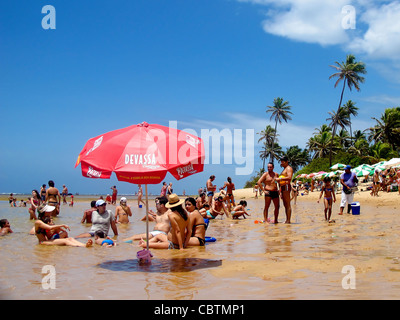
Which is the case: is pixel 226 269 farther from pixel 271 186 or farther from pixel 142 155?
pixel 271 186

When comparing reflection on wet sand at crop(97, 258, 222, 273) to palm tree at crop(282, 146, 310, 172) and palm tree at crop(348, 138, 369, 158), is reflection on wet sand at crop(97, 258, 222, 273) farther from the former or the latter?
palm tree at crop(282, 146, 310, 172)

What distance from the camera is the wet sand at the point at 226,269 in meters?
4.24

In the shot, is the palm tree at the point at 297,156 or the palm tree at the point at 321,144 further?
the palm tree at the point at 297,156

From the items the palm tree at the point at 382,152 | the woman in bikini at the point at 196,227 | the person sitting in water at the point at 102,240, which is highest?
the palm tree at the point at 382,152

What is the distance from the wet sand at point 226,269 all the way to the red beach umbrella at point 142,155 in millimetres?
1381

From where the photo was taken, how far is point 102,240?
8320mm

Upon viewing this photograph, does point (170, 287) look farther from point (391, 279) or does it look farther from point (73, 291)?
point (391, 279)

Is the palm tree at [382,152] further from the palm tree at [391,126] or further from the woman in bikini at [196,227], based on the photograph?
the woman in bikini at [196,227]

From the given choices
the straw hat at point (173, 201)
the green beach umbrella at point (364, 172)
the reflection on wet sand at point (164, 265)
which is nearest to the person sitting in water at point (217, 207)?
the straw hat at point (173, 201)

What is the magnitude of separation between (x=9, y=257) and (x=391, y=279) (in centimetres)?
624

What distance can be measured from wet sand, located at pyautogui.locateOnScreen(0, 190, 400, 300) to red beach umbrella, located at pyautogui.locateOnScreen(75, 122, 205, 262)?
4.53 ft

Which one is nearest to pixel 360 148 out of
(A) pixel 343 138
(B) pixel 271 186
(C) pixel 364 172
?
(A) pixel 343 138

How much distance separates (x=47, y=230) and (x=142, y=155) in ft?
14.6

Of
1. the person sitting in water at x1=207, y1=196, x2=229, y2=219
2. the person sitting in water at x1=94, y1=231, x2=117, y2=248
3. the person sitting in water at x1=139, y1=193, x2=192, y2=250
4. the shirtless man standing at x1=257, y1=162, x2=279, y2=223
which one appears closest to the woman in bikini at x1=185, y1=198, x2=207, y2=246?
the person sitting in water at x1=139, y1=193, x2=192, y2=250
